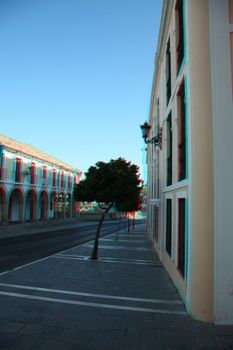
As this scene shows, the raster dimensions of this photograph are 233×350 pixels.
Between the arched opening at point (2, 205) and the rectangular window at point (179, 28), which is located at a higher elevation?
the rectangular window at point (179, 28)

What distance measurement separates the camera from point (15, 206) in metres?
28.9

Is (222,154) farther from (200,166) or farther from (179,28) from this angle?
(179,28)

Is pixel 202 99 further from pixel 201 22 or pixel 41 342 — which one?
pixel 41 342

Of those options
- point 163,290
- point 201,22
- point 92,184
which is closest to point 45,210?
point 92,184

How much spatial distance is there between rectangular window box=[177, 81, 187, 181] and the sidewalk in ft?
9.89

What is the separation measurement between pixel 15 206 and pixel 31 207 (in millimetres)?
2427

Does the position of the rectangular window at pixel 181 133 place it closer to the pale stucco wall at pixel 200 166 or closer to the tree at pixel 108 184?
the pale stucco wall at pixel 200 166

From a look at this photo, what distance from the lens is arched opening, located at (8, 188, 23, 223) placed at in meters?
27.3

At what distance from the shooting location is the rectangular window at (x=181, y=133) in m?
6.29

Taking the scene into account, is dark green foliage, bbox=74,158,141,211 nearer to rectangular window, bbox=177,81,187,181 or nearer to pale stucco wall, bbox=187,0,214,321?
rectangular window, bbox=177,81,187,181

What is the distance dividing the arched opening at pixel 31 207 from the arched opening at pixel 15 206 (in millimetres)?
1743

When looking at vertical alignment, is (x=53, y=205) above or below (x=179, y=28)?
below

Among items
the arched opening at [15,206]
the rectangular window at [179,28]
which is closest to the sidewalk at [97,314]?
the rectangular window at [179,28]

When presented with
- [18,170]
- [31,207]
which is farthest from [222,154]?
[31,207]
